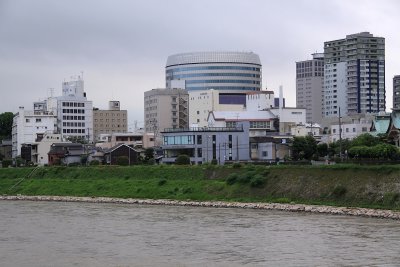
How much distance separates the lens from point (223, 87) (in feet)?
527

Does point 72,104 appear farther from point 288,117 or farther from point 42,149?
point 288,117

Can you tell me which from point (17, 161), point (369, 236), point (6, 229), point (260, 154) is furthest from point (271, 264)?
point (17, 161)

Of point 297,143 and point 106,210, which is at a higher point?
point 297,143

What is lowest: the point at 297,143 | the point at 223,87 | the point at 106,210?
the point at 106,210

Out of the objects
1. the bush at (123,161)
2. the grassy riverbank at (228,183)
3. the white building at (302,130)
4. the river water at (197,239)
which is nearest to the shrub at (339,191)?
the grassy riverbank at (228,183)

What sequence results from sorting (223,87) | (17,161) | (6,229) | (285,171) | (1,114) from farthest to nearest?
(223,87), (1,114), (17,161), (285,171), (6,229)

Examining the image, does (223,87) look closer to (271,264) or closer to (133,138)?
(133,138)

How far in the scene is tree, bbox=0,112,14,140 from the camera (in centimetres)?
13912

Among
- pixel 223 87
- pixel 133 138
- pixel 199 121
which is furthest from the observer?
pixel 223 87

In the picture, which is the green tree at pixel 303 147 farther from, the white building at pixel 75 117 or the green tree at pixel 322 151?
the white building at pixel 75 117

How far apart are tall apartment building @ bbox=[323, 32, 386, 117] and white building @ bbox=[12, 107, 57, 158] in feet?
232

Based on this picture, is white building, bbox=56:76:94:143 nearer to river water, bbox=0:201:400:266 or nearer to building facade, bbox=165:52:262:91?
building facade, bbox=165:52:262:91

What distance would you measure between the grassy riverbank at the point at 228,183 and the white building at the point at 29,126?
1443 inches

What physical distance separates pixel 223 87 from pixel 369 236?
418 feet
